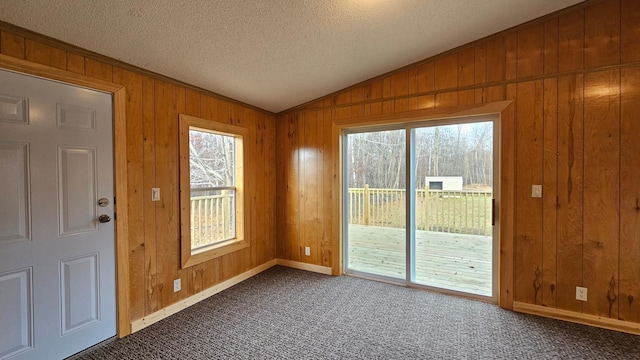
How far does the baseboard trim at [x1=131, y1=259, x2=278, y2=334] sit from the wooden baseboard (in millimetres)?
280

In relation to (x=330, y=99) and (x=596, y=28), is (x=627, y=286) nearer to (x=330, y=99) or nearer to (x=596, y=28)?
(x=596, y=28)

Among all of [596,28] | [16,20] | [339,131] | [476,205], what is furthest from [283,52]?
[596,28]

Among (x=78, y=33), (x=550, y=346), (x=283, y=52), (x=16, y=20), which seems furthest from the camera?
(x=283, y=52)

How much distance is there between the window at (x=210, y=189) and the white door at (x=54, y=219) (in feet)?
2.17

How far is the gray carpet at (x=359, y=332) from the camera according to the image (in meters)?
2.05

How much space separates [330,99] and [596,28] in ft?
8.50

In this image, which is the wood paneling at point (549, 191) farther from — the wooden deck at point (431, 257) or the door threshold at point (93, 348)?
the door threshold at point (93, 348)

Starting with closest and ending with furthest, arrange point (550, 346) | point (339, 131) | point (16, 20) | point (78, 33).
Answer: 1. point (16, 20)
2. point (78, 33)
3. point (550, 346)
4. point (339, 131)

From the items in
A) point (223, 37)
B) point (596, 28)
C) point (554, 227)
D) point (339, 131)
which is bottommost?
point (554, 227)

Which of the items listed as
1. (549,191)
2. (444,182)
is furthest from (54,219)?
(549,191)

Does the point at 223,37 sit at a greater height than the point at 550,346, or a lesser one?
greater

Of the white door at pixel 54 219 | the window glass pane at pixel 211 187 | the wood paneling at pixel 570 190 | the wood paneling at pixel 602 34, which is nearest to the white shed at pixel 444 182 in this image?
the wood paneling at pixel 570 190

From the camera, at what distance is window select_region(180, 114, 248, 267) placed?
2.81m

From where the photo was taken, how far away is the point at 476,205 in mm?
Result: 2959
